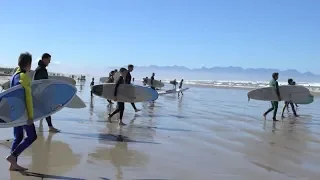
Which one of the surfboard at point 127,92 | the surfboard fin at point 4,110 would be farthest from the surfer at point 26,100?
the surfboard at point 127,92

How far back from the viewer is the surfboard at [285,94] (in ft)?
52.1

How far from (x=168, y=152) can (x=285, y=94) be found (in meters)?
10.2

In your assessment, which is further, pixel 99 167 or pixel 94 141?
pixel 94 141

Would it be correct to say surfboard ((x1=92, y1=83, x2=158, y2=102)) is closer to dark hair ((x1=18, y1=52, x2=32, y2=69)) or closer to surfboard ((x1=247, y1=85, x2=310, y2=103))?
surfboard ((x1=247, y1=85, x2=310, y2=103))

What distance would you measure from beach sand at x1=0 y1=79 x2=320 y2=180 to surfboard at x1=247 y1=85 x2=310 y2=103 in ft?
15.3

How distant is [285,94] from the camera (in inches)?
629

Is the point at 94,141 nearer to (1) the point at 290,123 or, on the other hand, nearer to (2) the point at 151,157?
(2) the point at 151,157

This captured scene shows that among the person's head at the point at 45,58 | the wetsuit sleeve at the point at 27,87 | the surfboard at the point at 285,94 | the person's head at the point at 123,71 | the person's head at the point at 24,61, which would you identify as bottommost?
the surfboard at the point at 285,94

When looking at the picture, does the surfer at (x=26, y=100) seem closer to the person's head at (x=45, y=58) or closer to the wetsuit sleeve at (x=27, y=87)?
the wetsuit sleeve at (x=27, y=87)

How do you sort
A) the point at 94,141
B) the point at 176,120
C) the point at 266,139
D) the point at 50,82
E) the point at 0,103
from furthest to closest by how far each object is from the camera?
1. the point at 176,120
2. the point at 266,139
3. the point at 94,141
4. the point at 50,82
5. the point at 0,103

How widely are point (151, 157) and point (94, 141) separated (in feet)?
5.76

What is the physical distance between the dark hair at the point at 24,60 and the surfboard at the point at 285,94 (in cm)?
1181

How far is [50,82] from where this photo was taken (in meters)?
6.97

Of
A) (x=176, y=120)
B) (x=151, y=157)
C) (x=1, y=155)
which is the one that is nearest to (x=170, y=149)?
(x=151, y=157)
